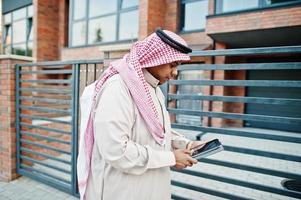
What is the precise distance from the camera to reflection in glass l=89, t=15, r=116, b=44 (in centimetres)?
1137

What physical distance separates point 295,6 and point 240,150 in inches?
232

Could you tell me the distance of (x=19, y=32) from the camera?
15578mm

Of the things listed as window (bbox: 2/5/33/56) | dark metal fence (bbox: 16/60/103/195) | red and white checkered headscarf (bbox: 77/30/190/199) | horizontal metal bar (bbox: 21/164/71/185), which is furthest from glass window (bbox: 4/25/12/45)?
red and white checkered headscarf (bbox: 77/30/190/199)

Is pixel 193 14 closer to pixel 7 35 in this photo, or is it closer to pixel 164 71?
pixel 164 71

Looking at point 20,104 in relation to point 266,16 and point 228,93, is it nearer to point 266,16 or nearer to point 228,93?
point 266,16

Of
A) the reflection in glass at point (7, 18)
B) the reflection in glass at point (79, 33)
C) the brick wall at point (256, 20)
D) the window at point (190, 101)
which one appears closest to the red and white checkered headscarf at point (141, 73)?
the brick wall at point (256, 20)

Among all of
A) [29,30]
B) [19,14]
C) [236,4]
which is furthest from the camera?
[19,14]

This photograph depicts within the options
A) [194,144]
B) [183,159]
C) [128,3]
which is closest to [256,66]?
[194,144]

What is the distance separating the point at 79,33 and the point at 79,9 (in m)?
1.15

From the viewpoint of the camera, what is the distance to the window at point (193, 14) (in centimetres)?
973

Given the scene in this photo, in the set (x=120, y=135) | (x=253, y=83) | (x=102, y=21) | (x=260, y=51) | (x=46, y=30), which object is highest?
(x=102, y=21)

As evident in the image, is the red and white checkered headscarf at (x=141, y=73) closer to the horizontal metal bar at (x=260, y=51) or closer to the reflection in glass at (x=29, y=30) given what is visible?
the horizontal metal bar at (x=260, y=51)

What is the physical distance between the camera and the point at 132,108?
147cm

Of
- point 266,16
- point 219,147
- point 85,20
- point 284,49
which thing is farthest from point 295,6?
point 85,20
